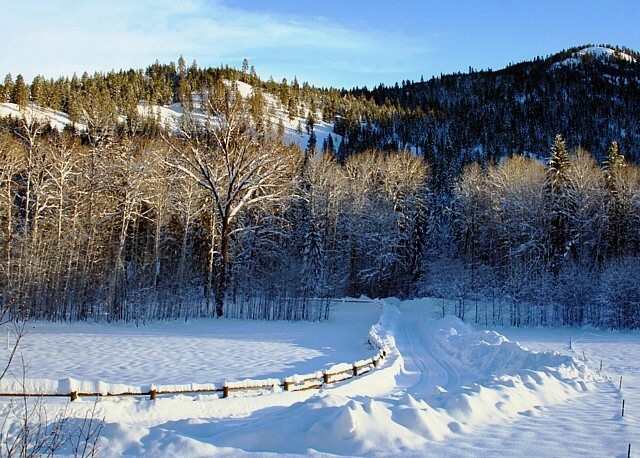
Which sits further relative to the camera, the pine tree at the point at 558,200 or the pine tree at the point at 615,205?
the pine tree at the point at 615,205

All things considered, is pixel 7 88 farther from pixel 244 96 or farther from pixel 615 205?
pixel 615 205

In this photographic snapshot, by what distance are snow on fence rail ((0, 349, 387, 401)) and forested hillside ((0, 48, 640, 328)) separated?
2.15 meters

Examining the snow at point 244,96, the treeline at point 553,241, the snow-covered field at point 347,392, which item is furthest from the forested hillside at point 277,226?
the snow at point 244,96

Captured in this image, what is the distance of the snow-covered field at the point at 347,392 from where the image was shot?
23.7ft

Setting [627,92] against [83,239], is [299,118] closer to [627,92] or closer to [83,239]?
[627,92]

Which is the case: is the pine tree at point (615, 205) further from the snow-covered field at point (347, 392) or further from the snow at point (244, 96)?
the snow at point (244, 96)

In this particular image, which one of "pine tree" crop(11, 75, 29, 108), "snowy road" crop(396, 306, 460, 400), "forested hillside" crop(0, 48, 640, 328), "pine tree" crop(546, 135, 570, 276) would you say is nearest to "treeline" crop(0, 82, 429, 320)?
"forested hillside" crop(0, 48, 640, 328)

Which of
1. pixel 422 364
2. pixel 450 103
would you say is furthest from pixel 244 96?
pixel 422 364

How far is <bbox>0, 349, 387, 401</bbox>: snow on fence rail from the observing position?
962cm

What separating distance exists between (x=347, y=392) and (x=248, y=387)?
8.76ft

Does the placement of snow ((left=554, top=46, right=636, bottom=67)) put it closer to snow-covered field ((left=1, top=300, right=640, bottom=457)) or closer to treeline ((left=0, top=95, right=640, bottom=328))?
treeline ((left=0, top=95, right=640, bottom=328))

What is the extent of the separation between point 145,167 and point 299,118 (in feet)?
320

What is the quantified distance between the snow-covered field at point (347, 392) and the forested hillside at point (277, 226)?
3.40 m

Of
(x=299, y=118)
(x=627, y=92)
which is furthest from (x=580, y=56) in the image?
(x=299, y=118)
